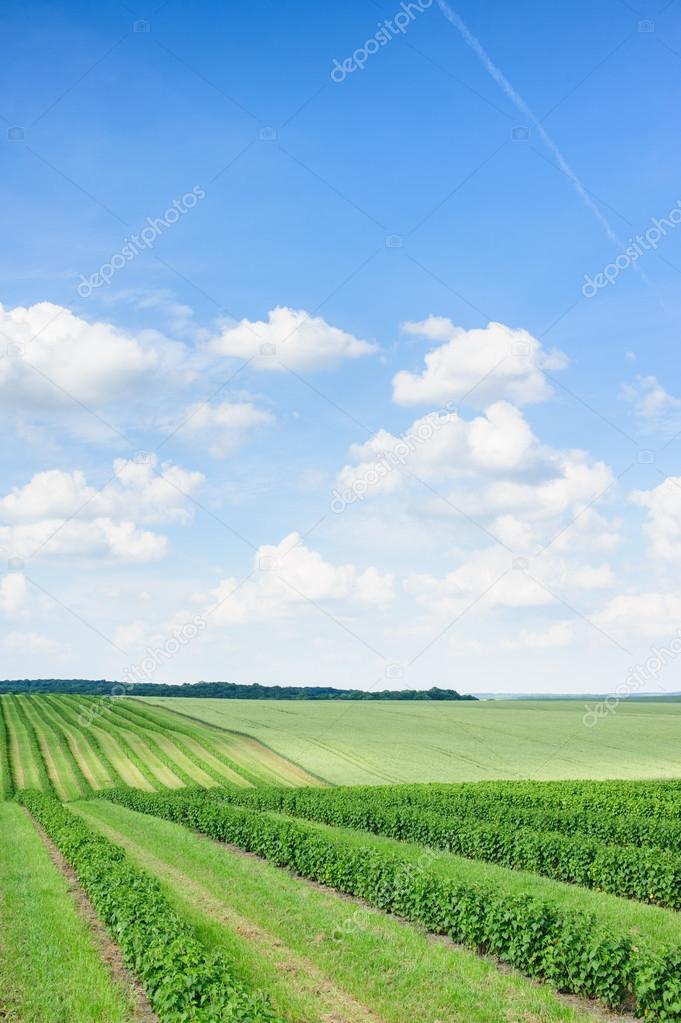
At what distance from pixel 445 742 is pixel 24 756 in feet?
117

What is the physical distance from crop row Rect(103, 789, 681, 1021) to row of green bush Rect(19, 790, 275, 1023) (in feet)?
18.7

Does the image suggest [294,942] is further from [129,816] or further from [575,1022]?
[129,816]

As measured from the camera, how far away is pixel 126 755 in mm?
63875

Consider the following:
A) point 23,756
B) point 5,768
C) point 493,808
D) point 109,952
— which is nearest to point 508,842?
point 493,808

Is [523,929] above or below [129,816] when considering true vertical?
above

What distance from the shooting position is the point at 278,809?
40969 mm

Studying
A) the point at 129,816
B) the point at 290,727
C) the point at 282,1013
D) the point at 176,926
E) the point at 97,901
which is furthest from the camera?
the point at 290,727

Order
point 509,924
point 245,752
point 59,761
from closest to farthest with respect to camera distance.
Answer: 1. point 509,924
2. point 59,761
3. point 245,752

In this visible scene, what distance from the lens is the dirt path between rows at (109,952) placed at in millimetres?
13980

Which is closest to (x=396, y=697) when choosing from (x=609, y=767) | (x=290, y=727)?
(x=290, y=727)

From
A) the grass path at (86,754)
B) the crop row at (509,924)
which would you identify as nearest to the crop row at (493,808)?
the crop row at (509,924)

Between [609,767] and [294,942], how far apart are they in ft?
165

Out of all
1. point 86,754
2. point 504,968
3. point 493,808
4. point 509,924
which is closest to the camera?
point 504,968

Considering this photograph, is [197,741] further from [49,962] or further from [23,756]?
[49,962]
